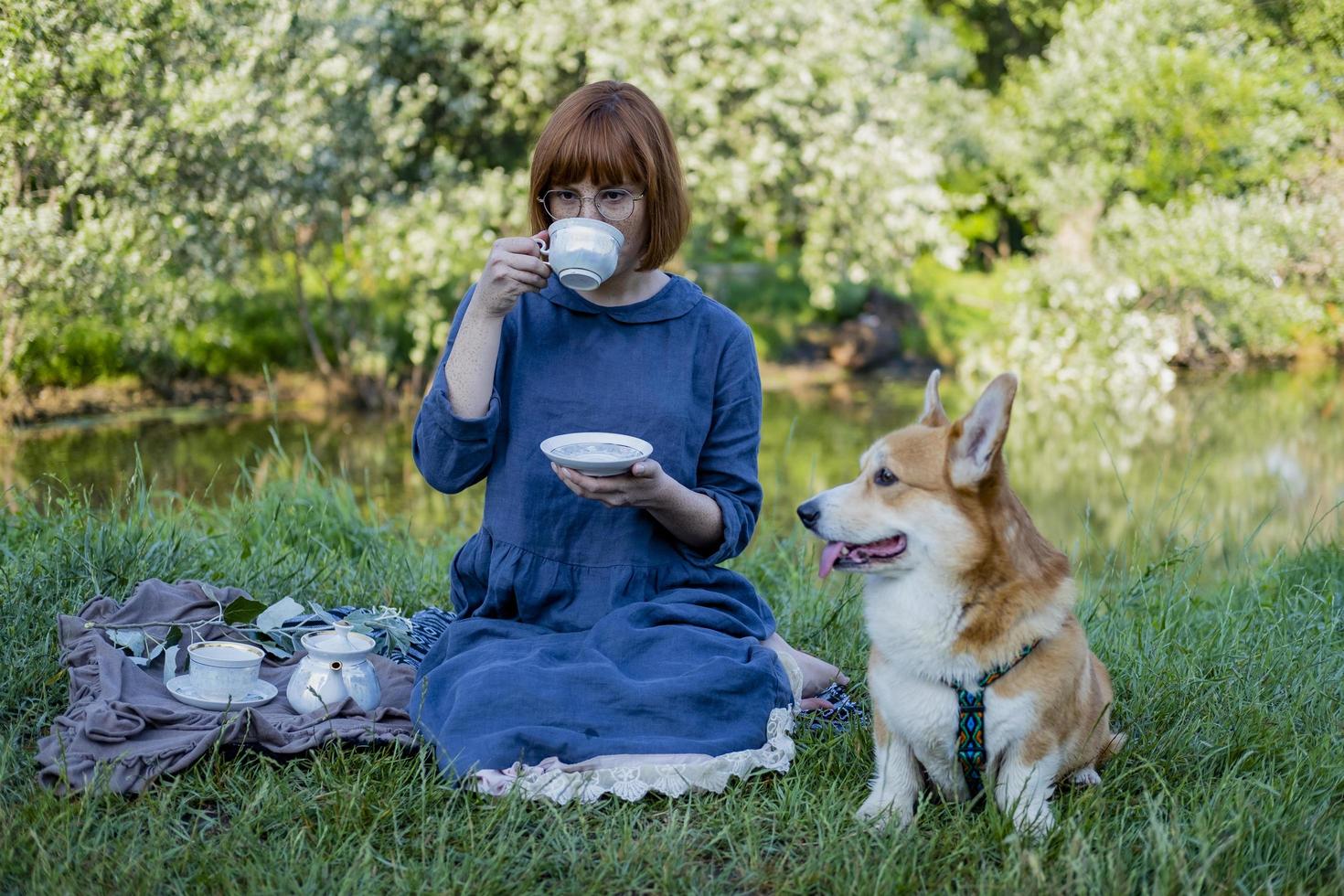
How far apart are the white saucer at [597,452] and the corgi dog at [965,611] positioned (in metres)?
0.43

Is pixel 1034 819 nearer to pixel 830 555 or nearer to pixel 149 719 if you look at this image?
pixel 830 555

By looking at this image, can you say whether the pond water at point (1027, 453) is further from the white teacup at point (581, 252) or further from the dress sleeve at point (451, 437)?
the white teacup at point (581, 252)

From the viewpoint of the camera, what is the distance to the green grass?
2.30 meters

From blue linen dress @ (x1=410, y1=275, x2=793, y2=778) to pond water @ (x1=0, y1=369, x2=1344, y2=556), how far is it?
8.13ft

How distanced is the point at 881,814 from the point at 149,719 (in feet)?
5.66

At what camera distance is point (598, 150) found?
9.46 feet

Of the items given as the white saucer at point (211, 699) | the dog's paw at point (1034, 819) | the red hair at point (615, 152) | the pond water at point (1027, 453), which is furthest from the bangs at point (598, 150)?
the pond water at point (1027, 453)

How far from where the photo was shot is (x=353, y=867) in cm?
229

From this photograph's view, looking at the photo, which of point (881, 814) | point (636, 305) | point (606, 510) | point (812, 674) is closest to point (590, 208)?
point (636, 305)

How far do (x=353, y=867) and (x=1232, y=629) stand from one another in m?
3.05

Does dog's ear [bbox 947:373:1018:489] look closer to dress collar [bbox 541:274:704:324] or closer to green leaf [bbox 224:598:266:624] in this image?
dress collar [bbox 541:274:704:324]

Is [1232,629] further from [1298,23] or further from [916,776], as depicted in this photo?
Answer: [1298,23]

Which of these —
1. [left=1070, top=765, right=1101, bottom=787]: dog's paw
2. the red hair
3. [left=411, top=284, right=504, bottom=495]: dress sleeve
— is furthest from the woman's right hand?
[left=1070, top=765, right=1101, bottom=787]: dog's paw

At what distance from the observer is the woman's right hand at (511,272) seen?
273cm
